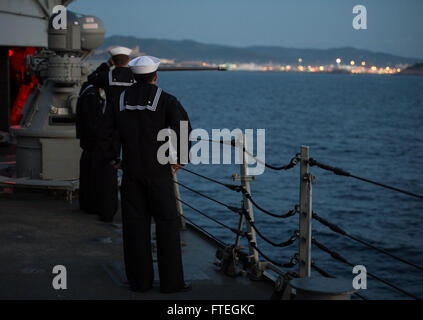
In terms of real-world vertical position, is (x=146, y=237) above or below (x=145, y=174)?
below

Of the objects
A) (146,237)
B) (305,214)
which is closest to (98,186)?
(146,237)

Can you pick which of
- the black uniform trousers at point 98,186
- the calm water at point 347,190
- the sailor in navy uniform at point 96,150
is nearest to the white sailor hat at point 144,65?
the sailor in navy uniform at point 96,150

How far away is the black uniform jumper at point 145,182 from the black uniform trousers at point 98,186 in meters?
2.63

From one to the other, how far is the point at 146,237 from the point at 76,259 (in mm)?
1242

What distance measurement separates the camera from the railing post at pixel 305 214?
16.6 feet

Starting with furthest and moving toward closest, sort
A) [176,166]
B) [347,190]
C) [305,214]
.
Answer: [347,190] → [176,166] → [305,214]

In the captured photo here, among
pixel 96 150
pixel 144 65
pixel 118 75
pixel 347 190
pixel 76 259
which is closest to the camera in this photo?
pixel 144 65

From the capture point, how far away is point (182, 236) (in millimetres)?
7562

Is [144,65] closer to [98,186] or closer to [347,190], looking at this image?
[98,186]

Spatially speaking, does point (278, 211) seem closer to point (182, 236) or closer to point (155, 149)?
point (182, 236)

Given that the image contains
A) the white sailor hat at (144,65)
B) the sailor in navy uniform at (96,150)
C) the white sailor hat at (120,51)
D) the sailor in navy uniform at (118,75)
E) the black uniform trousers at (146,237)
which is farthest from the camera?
the sailor in navy uniform at (96,150)

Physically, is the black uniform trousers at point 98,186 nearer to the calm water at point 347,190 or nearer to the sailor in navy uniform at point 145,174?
the sailor in navy uniform at point 145,174

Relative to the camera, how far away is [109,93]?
736cm

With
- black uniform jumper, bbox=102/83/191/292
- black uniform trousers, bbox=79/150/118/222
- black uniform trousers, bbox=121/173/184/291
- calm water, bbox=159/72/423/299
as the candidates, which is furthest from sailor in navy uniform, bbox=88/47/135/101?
calm water, bbox=159/72/423/299
